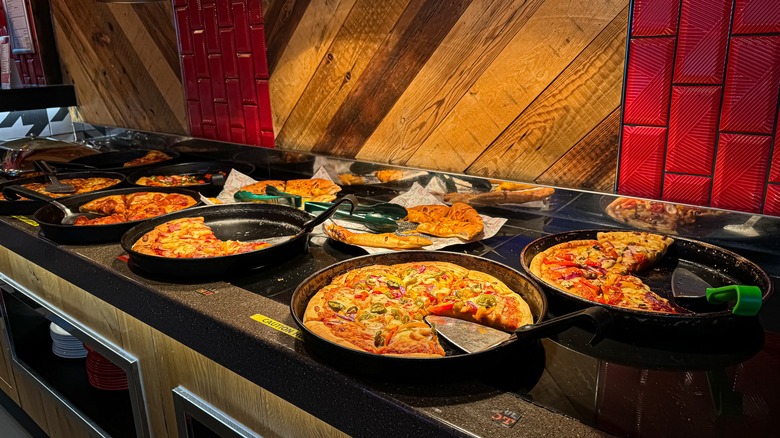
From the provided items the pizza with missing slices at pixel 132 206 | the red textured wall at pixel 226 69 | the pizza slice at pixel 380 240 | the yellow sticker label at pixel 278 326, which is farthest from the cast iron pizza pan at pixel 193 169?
the yellow sticker label at pixel 278 326

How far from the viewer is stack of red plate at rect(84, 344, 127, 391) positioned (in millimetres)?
2387

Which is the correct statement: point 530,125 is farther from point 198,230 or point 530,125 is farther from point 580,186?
point 198,230

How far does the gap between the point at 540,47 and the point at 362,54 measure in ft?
3.02

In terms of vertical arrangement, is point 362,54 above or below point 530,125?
above

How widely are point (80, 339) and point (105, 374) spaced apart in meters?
0.23

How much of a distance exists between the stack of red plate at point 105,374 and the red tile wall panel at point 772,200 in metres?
2.42

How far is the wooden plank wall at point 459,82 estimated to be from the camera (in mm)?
2133

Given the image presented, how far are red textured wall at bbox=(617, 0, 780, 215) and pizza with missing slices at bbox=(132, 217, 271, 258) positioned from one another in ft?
4.51

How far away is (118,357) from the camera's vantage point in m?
2.04

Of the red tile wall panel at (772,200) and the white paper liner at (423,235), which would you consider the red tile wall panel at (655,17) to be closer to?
the red tile wall panel at (772,200)

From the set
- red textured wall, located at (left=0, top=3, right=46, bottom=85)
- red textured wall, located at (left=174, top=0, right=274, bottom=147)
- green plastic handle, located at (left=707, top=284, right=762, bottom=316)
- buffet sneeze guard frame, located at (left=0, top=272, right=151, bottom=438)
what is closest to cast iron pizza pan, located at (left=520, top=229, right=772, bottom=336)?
green plastic handle, located at (left=707, top=284, right=762, bottom=316)

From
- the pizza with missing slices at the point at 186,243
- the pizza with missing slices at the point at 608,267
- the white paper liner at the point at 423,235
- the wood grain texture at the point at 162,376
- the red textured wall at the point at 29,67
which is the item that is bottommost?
the wood grain texture at the point at 162,376

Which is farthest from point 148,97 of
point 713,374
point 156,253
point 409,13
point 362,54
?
point 713,374

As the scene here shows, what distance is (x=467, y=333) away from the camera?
1.29 meters
